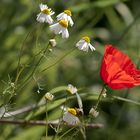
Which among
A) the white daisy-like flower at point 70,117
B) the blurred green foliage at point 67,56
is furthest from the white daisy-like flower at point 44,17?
the blurred green foliage at point 67,56

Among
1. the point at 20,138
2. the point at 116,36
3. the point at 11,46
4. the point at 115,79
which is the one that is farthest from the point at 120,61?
the point at 116,36

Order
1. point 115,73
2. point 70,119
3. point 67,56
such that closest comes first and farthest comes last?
point 70,119 < point 115,73 < point 67,56

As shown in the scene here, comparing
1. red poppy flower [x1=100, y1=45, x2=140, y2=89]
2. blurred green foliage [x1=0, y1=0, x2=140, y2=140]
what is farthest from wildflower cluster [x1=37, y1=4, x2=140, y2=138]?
blurred green foliage [x1=0, y1=0, x2=140, y2=140]

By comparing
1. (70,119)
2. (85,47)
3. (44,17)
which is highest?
(44,17)

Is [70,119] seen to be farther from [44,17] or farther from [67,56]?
[67,56]

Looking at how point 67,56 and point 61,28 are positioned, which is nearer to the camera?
point 61,28

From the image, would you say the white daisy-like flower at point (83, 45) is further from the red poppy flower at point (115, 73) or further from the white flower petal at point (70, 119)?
the white flower petal at point (70, 119)

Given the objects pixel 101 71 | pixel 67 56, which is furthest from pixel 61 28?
pixel 67 56

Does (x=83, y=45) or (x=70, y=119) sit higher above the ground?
(x=83, y=45)

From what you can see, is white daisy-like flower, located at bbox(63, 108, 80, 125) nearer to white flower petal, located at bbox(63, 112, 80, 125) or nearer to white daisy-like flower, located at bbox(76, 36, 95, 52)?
white flower petal, located at bbox(63, 112, 80, 125)

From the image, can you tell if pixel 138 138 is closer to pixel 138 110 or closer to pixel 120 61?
pixel 138 110
